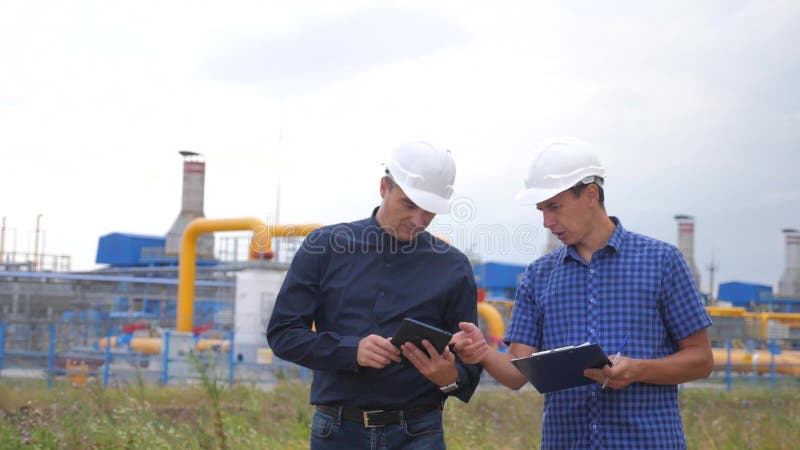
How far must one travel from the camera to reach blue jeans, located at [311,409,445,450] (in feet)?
10.2

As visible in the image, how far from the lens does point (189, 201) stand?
3550 cm

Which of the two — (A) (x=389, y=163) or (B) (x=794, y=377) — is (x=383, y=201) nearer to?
(A) (x=389, y=163)

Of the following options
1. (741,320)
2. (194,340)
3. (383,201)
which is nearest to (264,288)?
(194,340)

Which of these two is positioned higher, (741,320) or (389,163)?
(389,163)

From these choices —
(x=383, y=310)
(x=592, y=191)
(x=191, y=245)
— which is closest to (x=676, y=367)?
(x=592, y=191)

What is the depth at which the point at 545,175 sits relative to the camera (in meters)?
3.19

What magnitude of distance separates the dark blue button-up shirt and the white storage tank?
14.9 m

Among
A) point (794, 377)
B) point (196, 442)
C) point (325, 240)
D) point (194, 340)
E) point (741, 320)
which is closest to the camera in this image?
point (325, 240)

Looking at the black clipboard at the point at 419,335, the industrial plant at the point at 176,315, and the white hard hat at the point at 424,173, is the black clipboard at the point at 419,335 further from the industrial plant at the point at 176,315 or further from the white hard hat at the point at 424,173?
the industrial plant at the point at 176,315

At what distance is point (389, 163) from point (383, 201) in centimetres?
Result: 14

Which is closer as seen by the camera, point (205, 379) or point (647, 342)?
point (647, 342)

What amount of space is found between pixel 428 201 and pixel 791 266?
43.9m

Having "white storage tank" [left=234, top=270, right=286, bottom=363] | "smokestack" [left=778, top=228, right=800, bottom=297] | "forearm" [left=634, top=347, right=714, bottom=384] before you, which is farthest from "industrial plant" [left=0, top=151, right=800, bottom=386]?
"forearm" [left=634, top=347, right=714, bottom=384]

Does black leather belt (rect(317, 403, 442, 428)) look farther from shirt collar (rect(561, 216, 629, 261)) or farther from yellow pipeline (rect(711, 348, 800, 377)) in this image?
yellow pipeline (rect(711, 348, 800, 377))
